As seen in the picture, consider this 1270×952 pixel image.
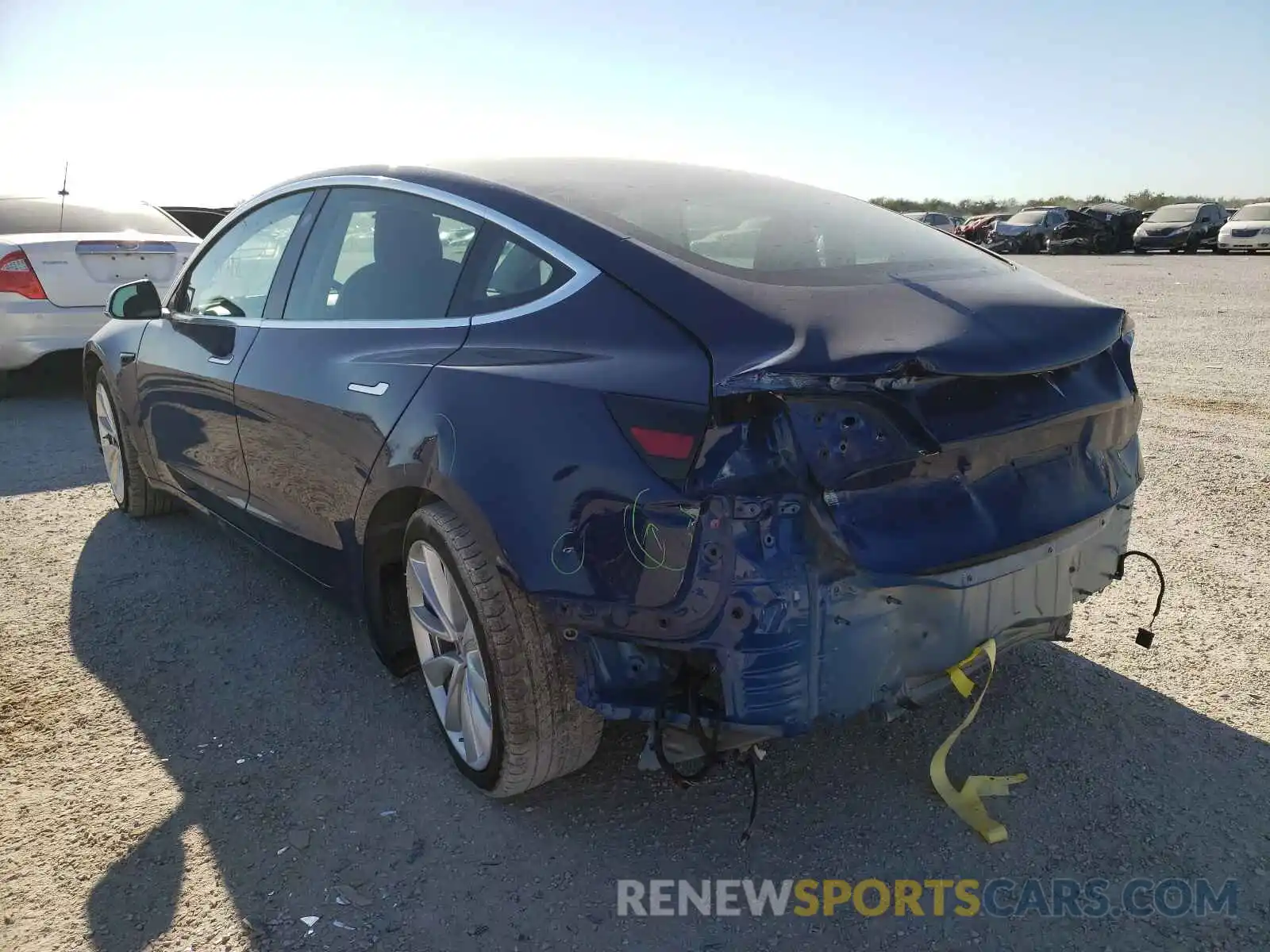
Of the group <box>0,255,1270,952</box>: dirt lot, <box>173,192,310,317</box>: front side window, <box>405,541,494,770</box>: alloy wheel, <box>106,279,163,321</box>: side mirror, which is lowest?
<box>0,255,1270,952</box>: dirt lot

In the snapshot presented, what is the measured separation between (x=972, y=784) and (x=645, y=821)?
86 centimetres

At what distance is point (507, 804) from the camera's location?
268cm

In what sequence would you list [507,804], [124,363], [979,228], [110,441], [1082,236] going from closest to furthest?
[507,804] < [124,363] < [110,441] < [1082,236] < [979,228]

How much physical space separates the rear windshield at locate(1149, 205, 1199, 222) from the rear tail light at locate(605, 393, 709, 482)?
30656 mm

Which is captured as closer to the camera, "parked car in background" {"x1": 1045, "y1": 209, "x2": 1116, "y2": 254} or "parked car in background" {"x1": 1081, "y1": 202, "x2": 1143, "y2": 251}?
"parked car in background" {"x1": 1081, "y1": 202, "x2": 1143, "y2": 251}

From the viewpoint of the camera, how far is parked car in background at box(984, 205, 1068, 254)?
102 ft

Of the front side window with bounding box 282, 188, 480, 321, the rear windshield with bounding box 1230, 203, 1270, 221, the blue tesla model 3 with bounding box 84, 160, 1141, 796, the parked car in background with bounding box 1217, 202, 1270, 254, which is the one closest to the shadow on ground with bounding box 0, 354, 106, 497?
the front side window with bounding box 282, 188, 480, 321

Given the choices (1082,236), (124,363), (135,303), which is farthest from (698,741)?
(1082,236)

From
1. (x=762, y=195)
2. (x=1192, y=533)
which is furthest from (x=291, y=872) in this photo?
(x=1192, y=533)

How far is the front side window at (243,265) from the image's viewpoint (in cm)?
355

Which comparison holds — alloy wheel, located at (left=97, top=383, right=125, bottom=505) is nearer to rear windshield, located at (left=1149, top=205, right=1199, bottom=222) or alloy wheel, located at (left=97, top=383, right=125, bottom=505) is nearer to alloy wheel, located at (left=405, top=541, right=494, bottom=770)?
alloy wheel, located at (left=405, top=541, right=494, bottom=770)

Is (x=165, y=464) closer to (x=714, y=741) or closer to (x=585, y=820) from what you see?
(x=585, y=820)

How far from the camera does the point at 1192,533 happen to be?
4.34 metres

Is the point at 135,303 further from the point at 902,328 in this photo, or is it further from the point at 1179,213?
the point at 1179,213
